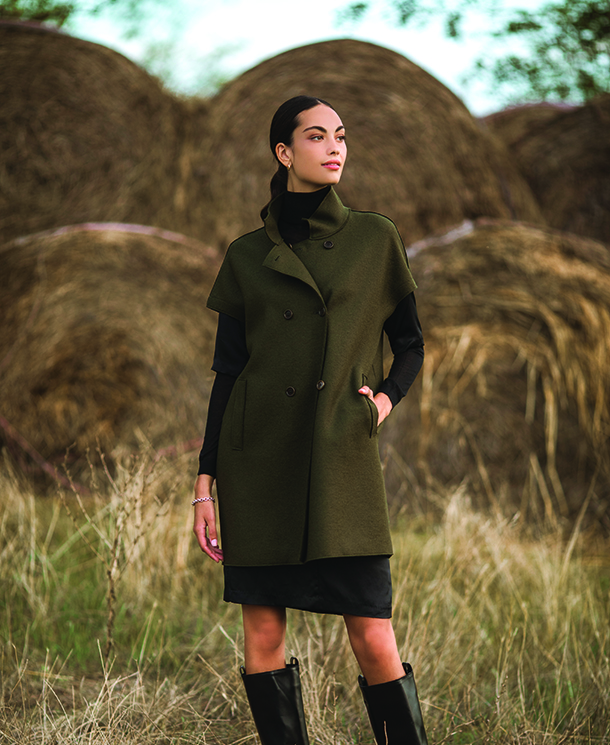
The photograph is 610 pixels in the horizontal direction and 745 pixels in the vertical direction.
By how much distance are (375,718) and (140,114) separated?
11.2 ft

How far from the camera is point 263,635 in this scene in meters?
1.67

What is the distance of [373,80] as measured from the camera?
4.13 metres

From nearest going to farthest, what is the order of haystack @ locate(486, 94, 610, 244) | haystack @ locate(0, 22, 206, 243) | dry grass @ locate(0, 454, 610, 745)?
dry grass @ locate(0, 454, 610, 745), haystack @ locate(0, 22, 206, 243), haystack @ locate(486, 94, 610, 244)

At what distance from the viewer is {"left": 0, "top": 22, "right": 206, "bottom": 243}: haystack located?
3.97 metres

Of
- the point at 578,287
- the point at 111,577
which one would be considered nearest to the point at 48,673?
the point at 111,577

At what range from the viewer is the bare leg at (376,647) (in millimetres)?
1561

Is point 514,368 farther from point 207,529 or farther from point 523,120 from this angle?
point 207,529

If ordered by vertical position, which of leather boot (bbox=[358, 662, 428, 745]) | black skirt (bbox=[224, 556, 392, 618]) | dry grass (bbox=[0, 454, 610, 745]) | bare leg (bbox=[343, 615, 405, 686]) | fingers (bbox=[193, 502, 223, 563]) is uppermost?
fingers (bbox=[193, 502, 223, 563])

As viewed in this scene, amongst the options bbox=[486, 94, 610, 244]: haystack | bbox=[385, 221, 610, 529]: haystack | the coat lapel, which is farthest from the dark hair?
bbox=[486, 94, 610, 244]: haystack

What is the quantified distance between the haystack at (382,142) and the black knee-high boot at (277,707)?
296 cm

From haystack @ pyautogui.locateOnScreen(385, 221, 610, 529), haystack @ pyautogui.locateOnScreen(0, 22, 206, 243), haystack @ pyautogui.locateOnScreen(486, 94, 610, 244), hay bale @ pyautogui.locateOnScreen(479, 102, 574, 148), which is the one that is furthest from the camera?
hay bale @ pyautogui.locateOnScreen(479, 102, 574, 148)

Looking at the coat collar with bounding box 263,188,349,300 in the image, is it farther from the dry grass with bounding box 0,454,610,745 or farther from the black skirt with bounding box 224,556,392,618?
the dry grass with bounding box 0,454,610,745

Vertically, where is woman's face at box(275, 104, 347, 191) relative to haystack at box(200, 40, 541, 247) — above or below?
below

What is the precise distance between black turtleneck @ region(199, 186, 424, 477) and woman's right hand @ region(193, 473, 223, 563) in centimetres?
3
